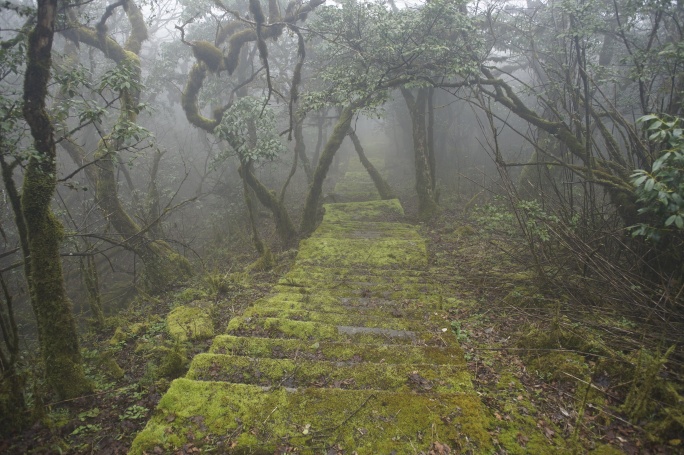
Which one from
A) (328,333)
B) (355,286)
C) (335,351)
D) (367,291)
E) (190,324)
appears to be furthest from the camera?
(355,286)

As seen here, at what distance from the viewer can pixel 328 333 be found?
4.20 metres

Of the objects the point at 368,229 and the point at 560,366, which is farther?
the point at 368,229

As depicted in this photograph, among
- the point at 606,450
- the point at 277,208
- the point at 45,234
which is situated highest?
the point at 45,234

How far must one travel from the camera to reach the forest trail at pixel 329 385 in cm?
262

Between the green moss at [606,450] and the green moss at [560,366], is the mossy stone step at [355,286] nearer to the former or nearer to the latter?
the green moss at [560,366]

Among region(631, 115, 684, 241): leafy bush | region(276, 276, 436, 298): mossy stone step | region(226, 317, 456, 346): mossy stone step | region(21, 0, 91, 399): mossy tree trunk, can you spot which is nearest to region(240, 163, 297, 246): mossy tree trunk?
region(276, 276, 436, 298): mossy stone step

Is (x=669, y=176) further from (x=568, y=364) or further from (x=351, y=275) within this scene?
(x=351, y=275)

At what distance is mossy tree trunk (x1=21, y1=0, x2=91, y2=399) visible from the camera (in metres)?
3.21

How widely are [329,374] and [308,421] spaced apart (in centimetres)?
62

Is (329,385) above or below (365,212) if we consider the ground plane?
below

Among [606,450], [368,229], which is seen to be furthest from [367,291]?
[368,229]

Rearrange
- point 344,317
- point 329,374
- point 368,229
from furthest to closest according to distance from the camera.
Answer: point 368,229 < point 344,317 < point 329,374

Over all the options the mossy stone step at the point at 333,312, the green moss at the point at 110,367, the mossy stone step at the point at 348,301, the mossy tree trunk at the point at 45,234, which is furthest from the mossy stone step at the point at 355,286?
the mossy tree trunk at the point at 45,234

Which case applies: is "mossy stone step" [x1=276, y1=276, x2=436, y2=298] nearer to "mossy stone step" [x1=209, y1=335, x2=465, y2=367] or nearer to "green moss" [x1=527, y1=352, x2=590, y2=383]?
"mossy stone step" [x1=209, y1=335, x2=465, y2=367]
